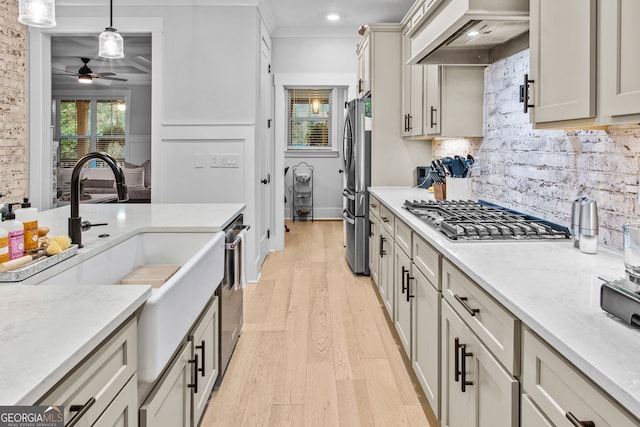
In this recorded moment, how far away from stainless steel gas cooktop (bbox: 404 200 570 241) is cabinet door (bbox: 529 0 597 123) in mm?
456

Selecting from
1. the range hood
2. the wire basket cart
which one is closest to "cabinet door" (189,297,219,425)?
the range hood

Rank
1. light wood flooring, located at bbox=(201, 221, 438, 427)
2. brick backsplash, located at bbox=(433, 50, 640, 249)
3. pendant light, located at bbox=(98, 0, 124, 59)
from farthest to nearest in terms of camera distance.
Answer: pendant light, located at bbox=(98, 0, 124, 59), light wood flooring, located at bbox=(201, 221, 438, 427), brick backsplash, located at bbox=(433, 50, 640, 249)

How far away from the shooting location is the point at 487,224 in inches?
78.7

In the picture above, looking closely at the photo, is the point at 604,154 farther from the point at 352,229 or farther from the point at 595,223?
the point at 352,229

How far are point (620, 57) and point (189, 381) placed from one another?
5.55 ft

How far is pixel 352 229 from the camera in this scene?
488cm

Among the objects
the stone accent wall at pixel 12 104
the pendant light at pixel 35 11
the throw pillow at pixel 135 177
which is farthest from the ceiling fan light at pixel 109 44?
the throw pillow at pixel 135 177

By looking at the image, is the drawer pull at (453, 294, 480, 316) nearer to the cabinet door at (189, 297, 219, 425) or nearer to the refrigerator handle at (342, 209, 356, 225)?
the cabinet door at (189, 297, 219, 425)

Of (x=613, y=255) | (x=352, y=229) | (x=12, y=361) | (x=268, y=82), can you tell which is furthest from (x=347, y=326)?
(x=268, y=82)

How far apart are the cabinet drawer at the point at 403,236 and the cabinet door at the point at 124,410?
5.35ft

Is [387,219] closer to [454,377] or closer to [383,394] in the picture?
[383,394]

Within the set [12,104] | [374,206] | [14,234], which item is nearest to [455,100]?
[374,206]

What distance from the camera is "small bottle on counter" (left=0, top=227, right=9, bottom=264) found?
4.27 feet

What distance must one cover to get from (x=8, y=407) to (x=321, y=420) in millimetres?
1680
